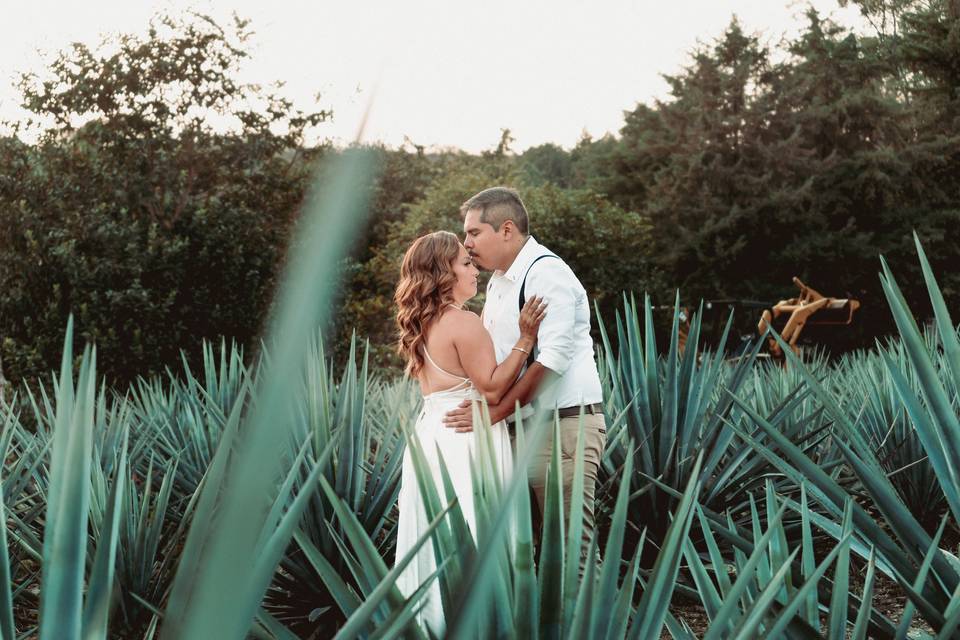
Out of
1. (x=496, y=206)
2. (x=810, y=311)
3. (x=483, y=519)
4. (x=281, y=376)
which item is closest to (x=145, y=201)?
(x=810, y=311)

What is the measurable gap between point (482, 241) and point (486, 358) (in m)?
0.42

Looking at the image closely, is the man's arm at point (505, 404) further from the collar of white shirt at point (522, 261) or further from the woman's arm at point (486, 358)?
the collar of white shirt at point (522, 261)

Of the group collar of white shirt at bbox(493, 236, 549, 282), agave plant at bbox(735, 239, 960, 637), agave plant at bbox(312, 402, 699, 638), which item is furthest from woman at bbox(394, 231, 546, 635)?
agave plant at bbox(312, 402, 699, 638)

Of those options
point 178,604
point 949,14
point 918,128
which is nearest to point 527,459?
point 178,604

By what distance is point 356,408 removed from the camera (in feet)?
12.4

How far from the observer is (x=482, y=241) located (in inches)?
120

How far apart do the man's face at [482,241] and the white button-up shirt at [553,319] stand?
71 mm

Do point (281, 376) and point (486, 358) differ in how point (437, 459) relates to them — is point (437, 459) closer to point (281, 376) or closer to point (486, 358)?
point (486, 358)

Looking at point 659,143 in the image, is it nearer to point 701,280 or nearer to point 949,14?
point 701,280

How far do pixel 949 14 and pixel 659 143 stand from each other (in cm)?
915

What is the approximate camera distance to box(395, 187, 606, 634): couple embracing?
2.87m

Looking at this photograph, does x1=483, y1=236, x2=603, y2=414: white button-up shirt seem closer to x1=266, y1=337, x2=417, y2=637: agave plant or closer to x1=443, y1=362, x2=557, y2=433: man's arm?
x1=443, y1=362, x2=557, y2=433: man's arm

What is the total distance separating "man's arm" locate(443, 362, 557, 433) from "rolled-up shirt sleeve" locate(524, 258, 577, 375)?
42mm

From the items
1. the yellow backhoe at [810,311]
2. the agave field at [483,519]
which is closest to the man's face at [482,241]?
the agave field at [483,519]
